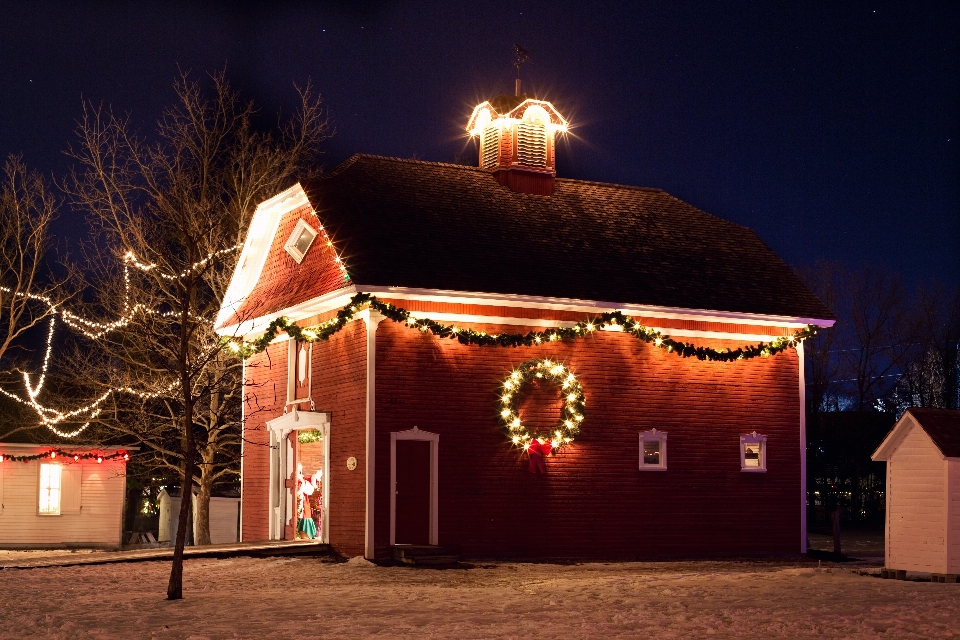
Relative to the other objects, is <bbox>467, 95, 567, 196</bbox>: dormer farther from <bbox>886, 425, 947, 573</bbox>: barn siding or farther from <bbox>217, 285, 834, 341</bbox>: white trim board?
<bbox>886, 425, 947, 573</bbox>: barn siding

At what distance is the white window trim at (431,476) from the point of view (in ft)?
78.3

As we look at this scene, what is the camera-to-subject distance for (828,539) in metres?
37.2

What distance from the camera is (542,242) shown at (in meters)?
26.8

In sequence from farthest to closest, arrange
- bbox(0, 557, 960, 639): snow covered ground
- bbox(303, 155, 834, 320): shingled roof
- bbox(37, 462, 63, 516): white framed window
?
bbox(37, 462, 63, 516): white framed window, bbox(303, 155, 834, 320): shingled roof, bbox(0, 557, 960, 639): snow covered ground

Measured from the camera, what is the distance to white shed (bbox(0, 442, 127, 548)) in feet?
114

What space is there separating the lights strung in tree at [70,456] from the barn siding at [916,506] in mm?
21353

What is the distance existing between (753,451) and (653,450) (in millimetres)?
2493

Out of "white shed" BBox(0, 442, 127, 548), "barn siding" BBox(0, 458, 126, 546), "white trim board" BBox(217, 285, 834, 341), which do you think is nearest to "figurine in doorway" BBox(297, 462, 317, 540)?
"white trim board" BBox(217, 285, 834, 341)

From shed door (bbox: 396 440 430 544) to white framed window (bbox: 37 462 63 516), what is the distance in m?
15.2

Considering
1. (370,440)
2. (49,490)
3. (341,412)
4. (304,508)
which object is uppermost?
(341,412)

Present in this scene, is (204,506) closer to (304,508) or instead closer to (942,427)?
(304,508)

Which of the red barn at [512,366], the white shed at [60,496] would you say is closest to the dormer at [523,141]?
the red barn at [512,366]

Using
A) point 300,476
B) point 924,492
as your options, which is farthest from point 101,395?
point 924,492

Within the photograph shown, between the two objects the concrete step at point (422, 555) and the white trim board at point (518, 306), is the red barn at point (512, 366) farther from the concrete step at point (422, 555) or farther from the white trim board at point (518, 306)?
the concrete step at point (422, 555)
